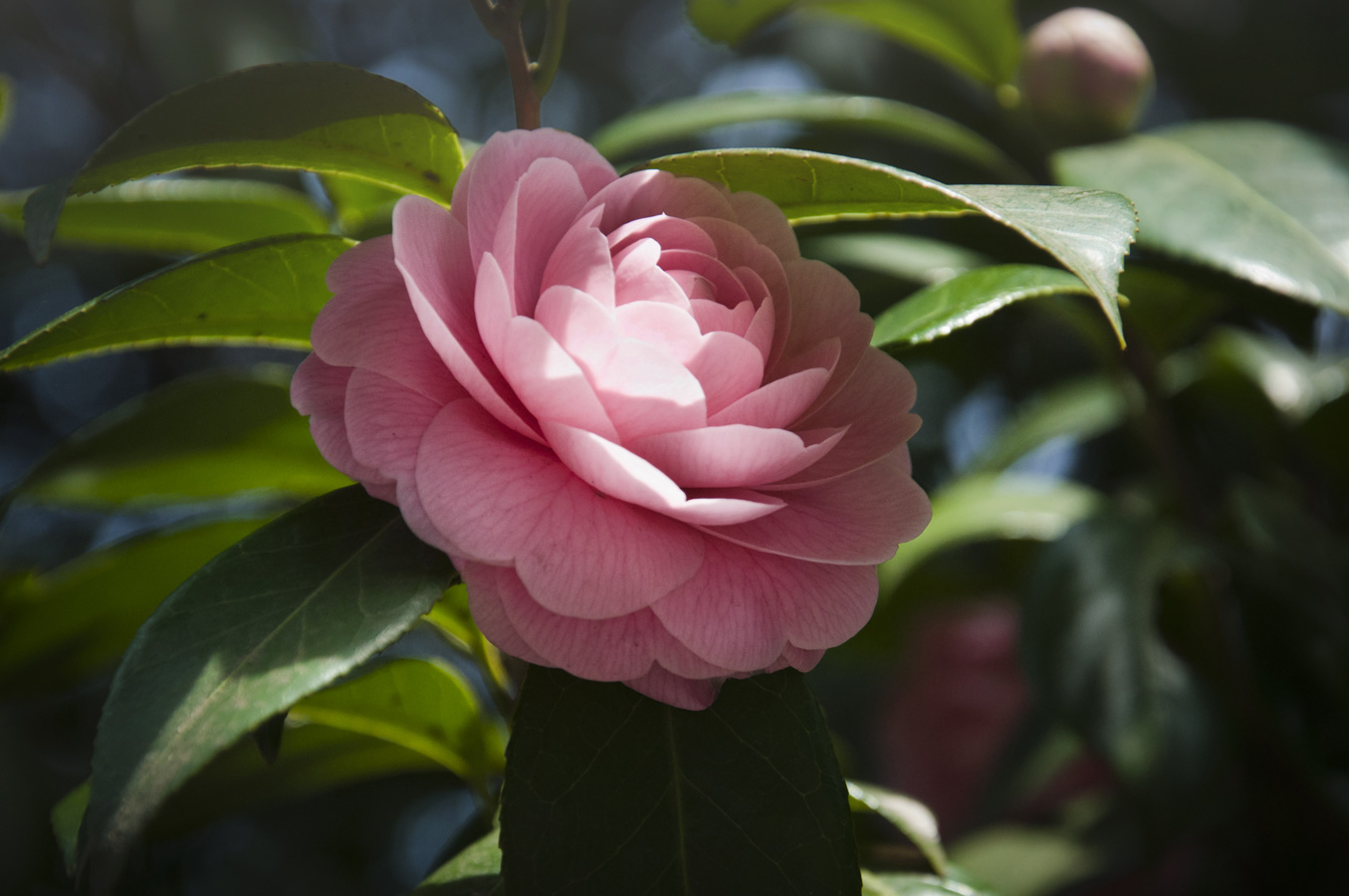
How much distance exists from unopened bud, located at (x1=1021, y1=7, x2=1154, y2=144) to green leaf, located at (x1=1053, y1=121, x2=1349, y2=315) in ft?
0.14

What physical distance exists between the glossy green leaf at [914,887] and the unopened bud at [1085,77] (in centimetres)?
84

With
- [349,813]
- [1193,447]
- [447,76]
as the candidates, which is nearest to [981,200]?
[1193,447]

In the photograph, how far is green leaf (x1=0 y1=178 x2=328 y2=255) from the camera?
831mm

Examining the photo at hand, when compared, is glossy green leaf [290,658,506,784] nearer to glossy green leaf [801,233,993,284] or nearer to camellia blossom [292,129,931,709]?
camellia blossom [292,129,931,709]

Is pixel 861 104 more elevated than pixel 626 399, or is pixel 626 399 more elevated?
pixel 626 399

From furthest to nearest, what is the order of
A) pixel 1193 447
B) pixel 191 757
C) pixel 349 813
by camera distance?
1. pixel 349 813
2. pixel 1193 447
3. pixel 191 757

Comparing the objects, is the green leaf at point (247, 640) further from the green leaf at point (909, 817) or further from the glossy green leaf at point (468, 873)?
the green leaf at point (909, 817)

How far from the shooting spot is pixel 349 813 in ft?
5.71

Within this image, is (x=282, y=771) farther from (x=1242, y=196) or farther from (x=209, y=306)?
(x=1242, y=196)

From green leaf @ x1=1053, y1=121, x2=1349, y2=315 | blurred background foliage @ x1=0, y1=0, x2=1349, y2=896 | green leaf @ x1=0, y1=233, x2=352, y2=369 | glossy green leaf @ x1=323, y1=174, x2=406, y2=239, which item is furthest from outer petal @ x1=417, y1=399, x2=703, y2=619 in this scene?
green leaf @ x1=1053, y1=121, x2=1349, y2=315

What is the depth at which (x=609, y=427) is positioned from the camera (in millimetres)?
412

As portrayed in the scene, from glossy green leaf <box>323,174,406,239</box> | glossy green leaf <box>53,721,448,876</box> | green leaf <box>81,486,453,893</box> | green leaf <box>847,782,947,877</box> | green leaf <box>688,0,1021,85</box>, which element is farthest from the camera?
green leaf <box>688,0,1021,85</box>

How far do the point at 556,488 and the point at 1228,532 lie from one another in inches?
43.4

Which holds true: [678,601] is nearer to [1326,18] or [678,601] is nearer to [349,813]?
[349,813]
